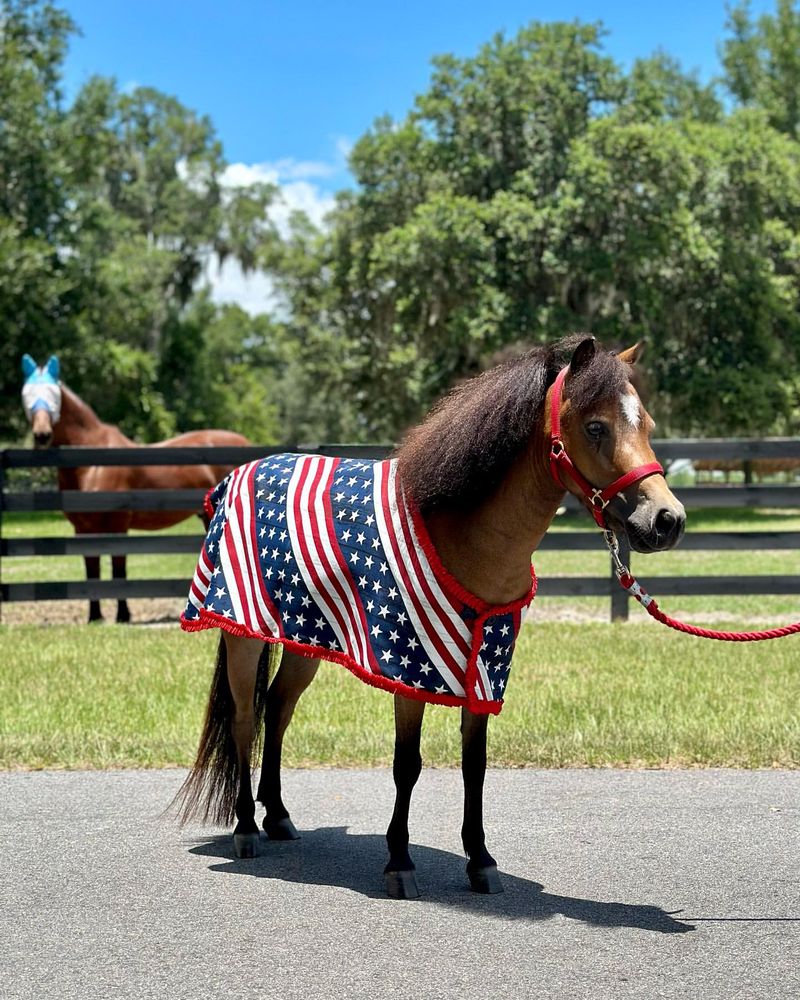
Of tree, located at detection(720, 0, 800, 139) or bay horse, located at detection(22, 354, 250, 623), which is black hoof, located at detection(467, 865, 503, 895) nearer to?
bay horse, located at detection(22, 354, 250, 623)

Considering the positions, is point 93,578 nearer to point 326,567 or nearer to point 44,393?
point 44,393

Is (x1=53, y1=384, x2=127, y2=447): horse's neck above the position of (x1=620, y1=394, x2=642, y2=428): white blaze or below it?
above

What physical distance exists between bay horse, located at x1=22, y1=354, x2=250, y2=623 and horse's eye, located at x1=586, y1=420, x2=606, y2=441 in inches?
302

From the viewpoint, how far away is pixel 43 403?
10891 mm

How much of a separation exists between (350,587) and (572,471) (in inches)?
35.3

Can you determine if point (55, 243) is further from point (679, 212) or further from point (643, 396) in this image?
point (643, 396)

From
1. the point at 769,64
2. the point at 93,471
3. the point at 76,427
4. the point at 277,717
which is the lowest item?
the point at 277,717

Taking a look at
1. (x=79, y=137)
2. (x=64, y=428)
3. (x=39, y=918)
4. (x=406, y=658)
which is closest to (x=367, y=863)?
(x=406, y=658)

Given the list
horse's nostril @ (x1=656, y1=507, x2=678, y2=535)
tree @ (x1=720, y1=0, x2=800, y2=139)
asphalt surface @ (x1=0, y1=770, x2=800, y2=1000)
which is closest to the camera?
asphalt surface @ (x1=0, y1=770, x2=800, y2=1000)

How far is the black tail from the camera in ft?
15.1

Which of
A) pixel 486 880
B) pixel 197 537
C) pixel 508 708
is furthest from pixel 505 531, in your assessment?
pixel 197 537

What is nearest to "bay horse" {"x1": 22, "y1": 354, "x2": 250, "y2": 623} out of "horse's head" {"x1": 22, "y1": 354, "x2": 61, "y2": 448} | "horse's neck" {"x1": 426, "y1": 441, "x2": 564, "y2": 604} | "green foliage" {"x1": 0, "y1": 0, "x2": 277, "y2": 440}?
"horse's head" {"x1": 22, "y1": 354, "x2": 61, "y2": 448}

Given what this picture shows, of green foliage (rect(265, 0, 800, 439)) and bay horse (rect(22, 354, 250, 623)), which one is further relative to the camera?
green foliage (rect(265, 0, 800, 439))

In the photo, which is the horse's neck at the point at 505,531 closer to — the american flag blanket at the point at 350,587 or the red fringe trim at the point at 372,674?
the american flag blanket at the point at 350,587
